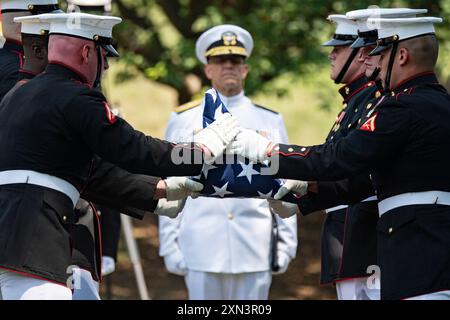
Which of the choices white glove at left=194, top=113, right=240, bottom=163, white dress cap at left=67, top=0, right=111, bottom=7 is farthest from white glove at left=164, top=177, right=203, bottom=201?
white dress cap at left=67, top=0, right=111, bottom=7

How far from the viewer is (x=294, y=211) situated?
645 cm

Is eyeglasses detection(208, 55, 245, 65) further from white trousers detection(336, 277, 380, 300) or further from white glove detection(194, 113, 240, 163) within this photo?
white glove detection(194, 113, 240, 163)

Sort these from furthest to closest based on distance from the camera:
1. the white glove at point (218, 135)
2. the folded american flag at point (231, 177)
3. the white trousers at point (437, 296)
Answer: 1. the folded american flag at point (231, 177)
2. the white glove at point (218, 135)
3. the white trousers at point (437, 296)

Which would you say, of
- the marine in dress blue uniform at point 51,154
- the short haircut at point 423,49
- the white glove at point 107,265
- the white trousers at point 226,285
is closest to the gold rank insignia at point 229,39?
the white trousers at point 226,285

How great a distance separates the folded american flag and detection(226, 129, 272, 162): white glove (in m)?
0.17

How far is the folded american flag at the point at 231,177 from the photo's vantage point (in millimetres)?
5969

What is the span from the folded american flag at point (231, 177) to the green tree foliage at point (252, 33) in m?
4.09

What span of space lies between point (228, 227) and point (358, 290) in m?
1.45

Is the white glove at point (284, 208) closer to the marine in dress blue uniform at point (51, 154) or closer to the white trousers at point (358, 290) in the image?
the white trousers at point (358, 290)

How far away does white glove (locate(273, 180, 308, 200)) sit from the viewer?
6043mm

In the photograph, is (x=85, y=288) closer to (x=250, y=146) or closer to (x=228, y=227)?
(x=250, y=146)

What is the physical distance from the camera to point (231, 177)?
19.6ft
